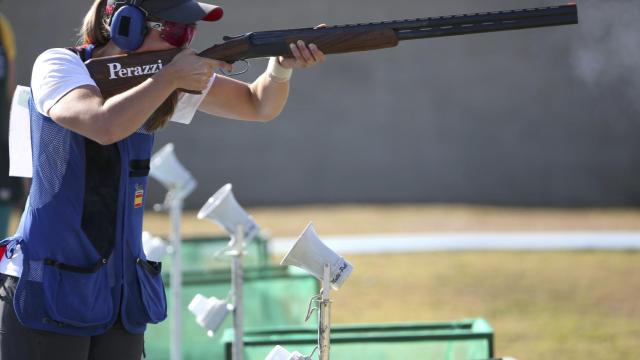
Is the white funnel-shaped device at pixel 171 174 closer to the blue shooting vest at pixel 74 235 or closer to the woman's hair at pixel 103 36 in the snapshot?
the woman's hair at pixel 103 36

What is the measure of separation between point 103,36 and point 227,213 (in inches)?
70.2

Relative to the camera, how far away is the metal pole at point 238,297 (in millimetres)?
4480

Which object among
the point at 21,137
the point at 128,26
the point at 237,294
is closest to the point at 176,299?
the point at 237,294

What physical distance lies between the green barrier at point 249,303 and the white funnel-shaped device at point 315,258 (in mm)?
2387

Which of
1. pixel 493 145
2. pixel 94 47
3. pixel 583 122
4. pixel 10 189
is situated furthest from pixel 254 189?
pixel 94 47

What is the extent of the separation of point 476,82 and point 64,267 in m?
15.4

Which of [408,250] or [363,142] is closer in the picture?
[408,250]

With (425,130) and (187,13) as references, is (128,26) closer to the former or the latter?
(187,13)

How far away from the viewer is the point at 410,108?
59.2 ft

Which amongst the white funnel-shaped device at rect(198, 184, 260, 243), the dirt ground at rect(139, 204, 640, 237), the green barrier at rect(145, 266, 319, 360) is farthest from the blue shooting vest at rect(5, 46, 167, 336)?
the dirt ground at rect(139, 204, 640, 237)

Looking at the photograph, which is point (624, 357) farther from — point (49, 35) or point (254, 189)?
point (49, 35)

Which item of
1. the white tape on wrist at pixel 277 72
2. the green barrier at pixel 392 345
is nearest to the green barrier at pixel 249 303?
the green barrier at pixel 392 345

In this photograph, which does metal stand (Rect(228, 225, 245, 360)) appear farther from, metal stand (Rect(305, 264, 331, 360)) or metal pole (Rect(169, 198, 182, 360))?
metal stand (Rect(305, 264, 331, 360))

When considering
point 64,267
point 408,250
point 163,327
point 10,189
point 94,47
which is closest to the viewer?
point 64,267
